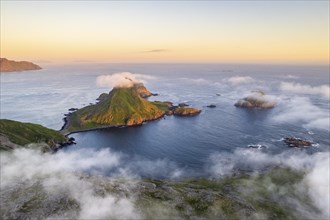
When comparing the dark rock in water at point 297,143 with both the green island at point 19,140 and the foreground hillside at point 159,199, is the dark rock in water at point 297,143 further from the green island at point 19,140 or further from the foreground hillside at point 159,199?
the green island at point 19,140

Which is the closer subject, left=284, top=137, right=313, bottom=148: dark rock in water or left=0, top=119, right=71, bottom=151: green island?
left=0, top=119, right=71, bottom=151: green island

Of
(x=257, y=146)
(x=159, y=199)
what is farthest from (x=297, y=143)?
(x=159, y=199)

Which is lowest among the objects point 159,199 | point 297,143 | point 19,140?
point 159,199

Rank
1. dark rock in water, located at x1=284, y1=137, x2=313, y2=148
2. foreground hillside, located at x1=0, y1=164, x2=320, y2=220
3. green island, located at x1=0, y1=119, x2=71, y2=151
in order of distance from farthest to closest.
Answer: dark rock in water, located at x1=284, y1=137, x2=313, y2=148, green island, located at x1=0, y1=119, x2=71, y2=151, foreground hillside, located at x1=0, y1=164, x2=320, y2=220

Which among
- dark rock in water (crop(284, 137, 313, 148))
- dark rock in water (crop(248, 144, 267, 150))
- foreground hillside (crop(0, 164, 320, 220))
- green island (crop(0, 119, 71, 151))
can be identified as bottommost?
foreground hillside (crop(0, 164, 320, 220))

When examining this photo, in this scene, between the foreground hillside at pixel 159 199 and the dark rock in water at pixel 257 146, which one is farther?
the dark rock in water at pixel 257 146

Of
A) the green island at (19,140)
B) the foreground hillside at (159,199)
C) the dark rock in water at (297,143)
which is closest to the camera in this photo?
the foreground hillside at (159,199)

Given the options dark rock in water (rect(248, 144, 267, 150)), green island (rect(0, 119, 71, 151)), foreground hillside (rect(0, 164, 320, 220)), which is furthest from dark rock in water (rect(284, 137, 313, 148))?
green island (rect(0, 119, 71, 151))

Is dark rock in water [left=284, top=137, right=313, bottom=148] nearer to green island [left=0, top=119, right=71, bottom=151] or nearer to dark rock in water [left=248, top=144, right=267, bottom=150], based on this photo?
dark rock in water [left=248, top=144, right=267, bottom=150]

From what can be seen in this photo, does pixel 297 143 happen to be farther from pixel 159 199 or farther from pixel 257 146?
pixel 159 199

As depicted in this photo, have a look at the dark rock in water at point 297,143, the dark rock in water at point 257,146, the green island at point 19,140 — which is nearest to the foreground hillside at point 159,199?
the dark rock in water at point 257,146

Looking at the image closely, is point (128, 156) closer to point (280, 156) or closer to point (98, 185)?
point (98, 185)
